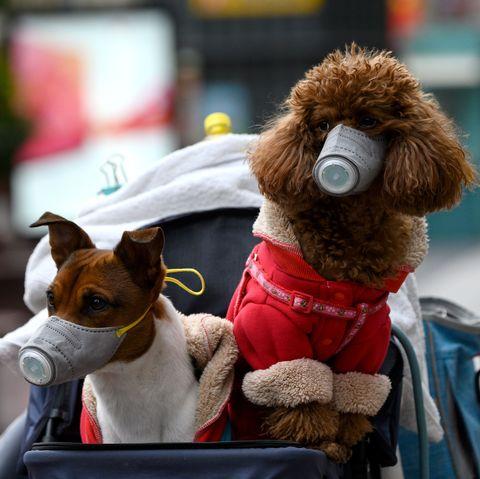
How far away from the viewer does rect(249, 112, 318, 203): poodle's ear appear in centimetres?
200

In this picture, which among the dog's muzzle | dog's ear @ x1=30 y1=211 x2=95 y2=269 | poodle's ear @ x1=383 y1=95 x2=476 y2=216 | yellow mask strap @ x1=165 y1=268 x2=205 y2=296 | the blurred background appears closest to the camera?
the dog's muzzle

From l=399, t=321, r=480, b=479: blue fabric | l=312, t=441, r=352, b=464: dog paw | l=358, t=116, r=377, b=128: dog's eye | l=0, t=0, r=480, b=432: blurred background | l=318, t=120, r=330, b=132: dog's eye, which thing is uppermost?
l=358, t=116, r=377, b=128: dog's eye

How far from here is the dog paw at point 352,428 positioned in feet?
7.00

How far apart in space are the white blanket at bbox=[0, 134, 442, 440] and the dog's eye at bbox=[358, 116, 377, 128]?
2.27 ft

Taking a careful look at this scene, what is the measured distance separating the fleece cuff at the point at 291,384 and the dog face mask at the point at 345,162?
0.41 metres

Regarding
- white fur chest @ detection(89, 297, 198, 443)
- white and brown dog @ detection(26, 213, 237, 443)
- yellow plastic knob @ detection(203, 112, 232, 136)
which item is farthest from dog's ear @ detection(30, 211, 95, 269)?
yellow plastic knob @ detection(203, 112, 232, 136)

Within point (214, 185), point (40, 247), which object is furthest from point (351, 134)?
point (40, 247)

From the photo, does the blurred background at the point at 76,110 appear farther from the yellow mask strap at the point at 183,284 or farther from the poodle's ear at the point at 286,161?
the poodle's ear at the point at 286,161

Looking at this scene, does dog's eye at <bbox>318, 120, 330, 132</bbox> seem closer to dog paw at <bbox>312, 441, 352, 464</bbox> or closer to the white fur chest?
the white fur chest

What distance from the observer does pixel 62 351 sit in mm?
1838

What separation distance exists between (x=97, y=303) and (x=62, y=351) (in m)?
0.15

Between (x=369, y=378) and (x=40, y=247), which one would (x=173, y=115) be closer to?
(x=40, y=247)

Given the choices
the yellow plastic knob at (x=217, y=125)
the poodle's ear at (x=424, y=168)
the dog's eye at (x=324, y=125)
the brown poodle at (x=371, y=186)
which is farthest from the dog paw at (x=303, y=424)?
the yellow plastic knob at (x=217, y=125)

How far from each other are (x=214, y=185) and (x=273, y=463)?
3.34 ft
